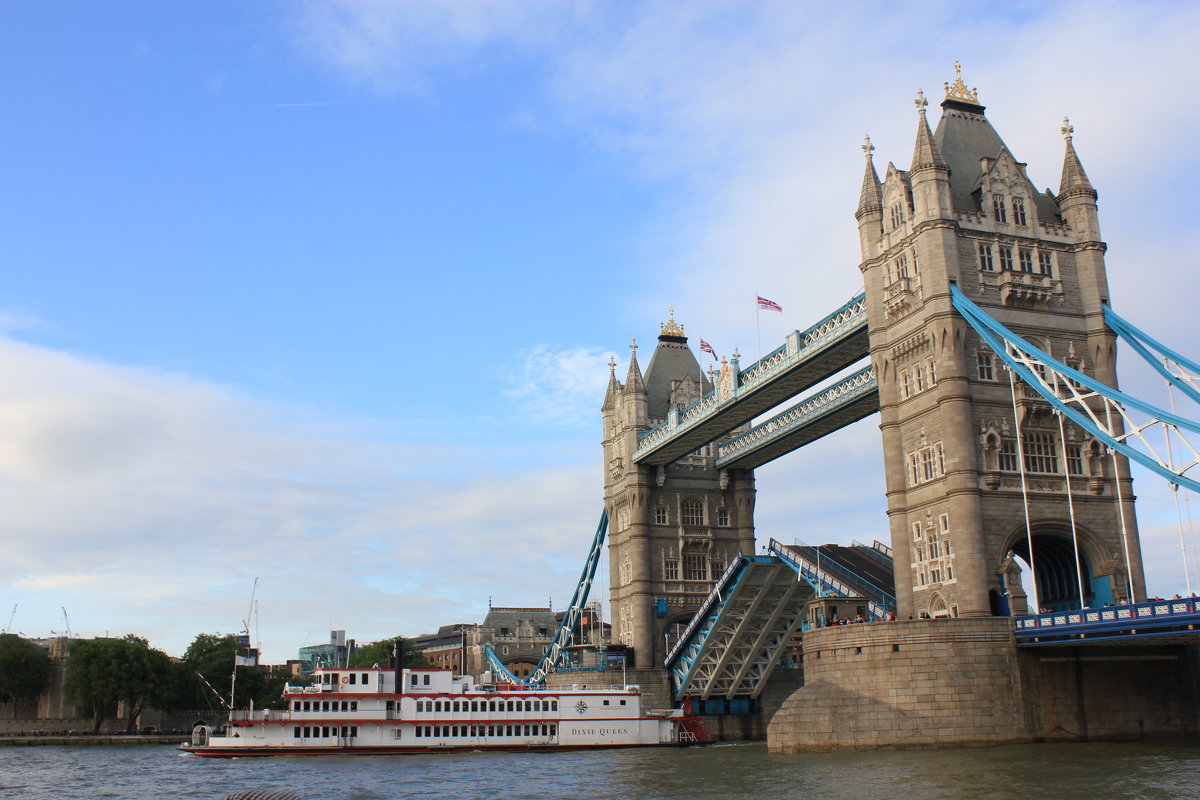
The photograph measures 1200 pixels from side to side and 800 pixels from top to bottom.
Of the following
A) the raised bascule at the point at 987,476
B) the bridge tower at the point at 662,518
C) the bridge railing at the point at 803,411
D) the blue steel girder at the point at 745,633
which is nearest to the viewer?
the raised bascule at the point at 987,476

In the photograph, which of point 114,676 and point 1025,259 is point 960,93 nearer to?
point 1025,259

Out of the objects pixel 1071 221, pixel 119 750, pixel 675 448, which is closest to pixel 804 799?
pixel 1071 221

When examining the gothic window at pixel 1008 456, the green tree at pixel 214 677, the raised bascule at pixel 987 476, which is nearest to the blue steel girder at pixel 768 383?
the raised bascule at pixel 987 476

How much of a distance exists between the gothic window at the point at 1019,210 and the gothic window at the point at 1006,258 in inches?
73.7

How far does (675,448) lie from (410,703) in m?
28.6

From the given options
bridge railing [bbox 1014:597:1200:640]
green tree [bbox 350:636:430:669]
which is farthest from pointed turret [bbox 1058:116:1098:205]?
green tree [bbox 350:636:430:669]

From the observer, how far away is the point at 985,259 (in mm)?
56625

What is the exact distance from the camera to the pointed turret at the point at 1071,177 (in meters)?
58.8

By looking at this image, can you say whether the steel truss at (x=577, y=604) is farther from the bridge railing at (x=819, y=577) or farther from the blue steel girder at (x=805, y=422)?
the bridge railing at (x=819, y=577)

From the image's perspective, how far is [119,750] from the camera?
3376 inches

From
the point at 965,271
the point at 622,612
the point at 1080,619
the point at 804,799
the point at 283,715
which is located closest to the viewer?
the point at 804,799

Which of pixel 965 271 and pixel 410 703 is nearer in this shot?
pixel 965 271

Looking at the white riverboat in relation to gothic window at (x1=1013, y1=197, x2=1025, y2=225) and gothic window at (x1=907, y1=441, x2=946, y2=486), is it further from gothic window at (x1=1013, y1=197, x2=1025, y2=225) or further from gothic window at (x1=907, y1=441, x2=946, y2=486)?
gothic window at (x1=1013, y1=197, x2=1025, y2=225)

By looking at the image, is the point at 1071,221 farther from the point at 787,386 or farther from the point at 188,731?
the point at 188,731
